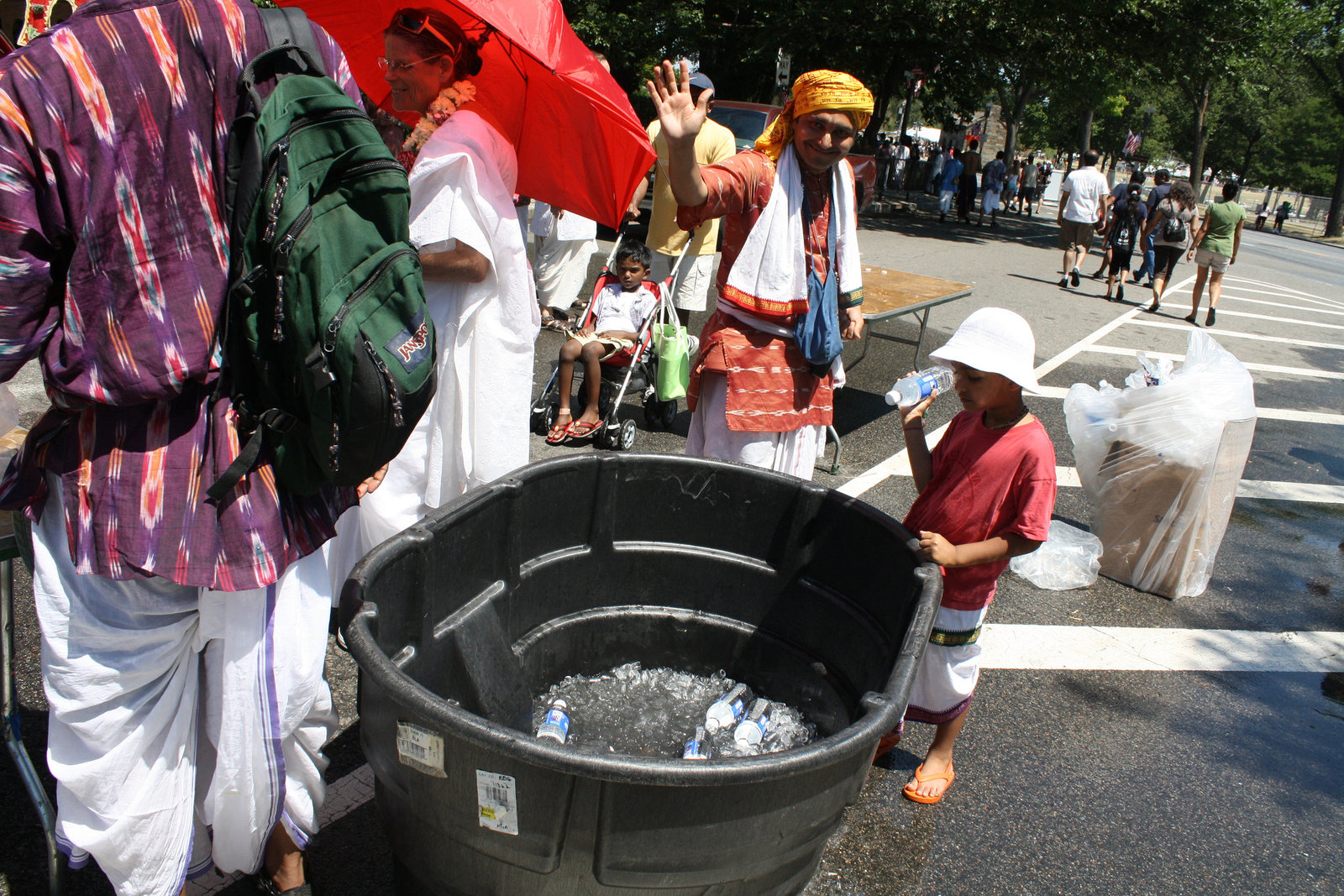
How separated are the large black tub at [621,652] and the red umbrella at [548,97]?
40.5 inches

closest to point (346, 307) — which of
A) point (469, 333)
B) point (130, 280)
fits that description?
point (130, 280)

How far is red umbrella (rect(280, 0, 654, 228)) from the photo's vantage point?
283cm

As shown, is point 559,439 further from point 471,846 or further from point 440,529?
point 471,846

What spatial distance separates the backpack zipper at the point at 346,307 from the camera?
1650 millimetres

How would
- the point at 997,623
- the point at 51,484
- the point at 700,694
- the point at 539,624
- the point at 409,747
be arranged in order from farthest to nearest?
1. the point at 997,623
2. the point at 700,694
3. the point at 539,624
4. the point at 51,484
5. the point at 409,747

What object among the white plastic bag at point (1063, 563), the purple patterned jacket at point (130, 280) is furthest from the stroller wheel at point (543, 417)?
the purple patterned jacket at point (130, 280)

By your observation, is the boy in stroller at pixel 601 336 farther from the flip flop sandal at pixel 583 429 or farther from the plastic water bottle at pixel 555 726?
the plastic water bottle at pixel 555 726

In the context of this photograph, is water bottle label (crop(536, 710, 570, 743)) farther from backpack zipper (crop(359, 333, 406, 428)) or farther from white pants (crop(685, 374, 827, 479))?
backpack zipper (crop(359, 333, 406, 428))

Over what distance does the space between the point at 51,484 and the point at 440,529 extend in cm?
75

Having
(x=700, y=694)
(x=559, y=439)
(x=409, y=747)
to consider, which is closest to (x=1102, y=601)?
(x=700, y=694)

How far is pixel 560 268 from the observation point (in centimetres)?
834

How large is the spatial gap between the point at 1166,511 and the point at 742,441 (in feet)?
8.50

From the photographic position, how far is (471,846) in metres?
1.63

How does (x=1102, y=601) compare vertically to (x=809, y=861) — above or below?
below
